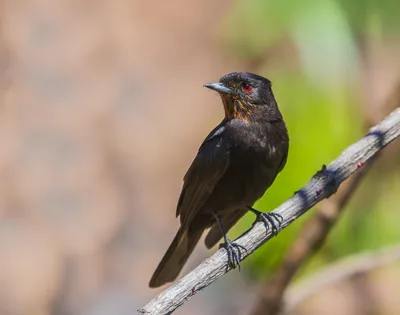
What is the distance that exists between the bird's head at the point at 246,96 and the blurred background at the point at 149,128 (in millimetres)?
369

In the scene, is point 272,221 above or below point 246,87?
below

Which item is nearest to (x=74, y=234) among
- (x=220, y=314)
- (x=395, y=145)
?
(x=220, y=314)

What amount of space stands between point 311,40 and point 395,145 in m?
1.82

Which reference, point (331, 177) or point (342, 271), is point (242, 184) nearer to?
point (331, 177)

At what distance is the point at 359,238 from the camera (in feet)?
18.9

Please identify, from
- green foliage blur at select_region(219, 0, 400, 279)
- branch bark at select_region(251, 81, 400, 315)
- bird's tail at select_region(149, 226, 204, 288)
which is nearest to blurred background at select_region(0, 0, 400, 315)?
green foliage blur at select_region(219, 0, 400, 279)

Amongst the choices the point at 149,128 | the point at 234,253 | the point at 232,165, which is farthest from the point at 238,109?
the point at 149,128

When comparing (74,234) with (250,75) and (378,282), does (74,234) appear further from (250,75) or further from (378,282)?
(250,75)

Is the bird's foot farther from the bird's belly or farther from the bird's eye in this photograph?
the bird's eye

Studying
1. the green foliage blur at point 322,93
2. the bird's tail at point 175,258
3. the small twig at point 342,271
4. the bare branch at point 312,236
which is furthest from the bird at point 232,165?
the small twig at point 342,271

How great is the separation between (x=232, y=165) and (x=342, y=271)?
3.31ft

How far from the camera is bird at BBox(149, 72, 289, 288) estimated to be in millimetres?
4664

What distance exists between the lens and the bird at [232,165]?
184 inches

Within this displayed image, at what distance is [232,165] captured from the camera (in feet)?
15.4
